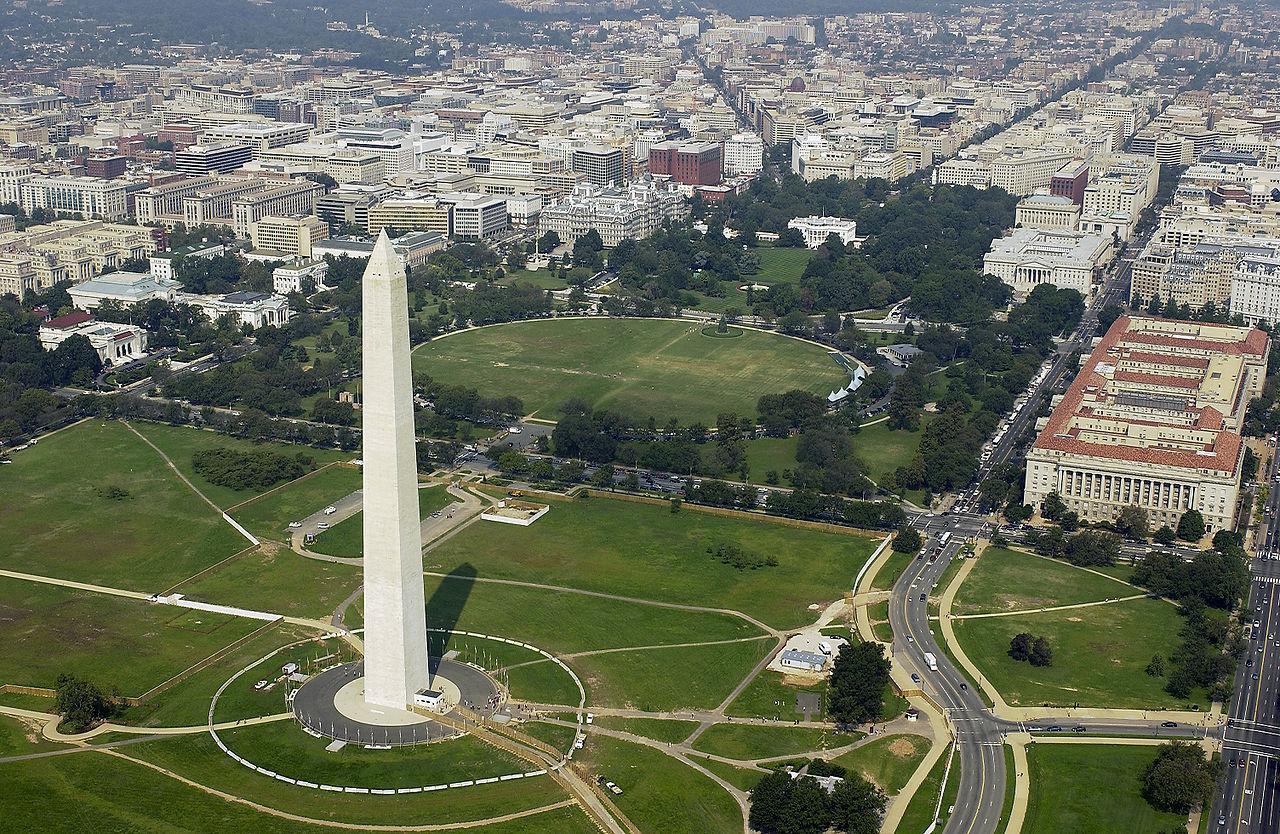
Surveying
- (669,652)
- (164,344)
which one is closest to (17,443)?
(164,344)

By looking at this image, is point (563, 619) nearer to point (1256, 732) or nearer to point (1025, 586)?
point (1025, 586)

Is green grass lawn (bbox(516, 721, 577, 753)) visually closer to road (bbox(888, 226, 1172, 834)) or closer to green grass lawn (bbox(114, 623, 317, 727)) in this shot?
green grass lawn (bbox(114, 623, 317, 727))

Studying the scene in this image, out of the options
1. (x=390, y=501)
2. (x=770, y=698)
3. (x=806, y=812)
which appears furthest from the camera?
(x=770, y=698)

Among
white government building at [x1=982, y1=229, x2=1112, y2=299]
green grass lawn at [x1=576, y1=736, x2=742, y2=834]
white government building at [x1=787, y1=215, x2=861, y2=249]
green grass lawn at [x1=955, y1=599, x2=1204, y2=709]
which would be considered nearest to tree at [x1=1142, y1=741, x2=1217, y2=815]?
green grass lawn at [x1=955, y1=599, x2=1204, y2=709]

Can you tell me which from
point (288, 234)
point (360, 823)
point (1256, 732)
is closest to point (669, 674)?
point (360, 823)

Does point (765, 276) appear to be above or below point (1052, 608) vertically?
above
